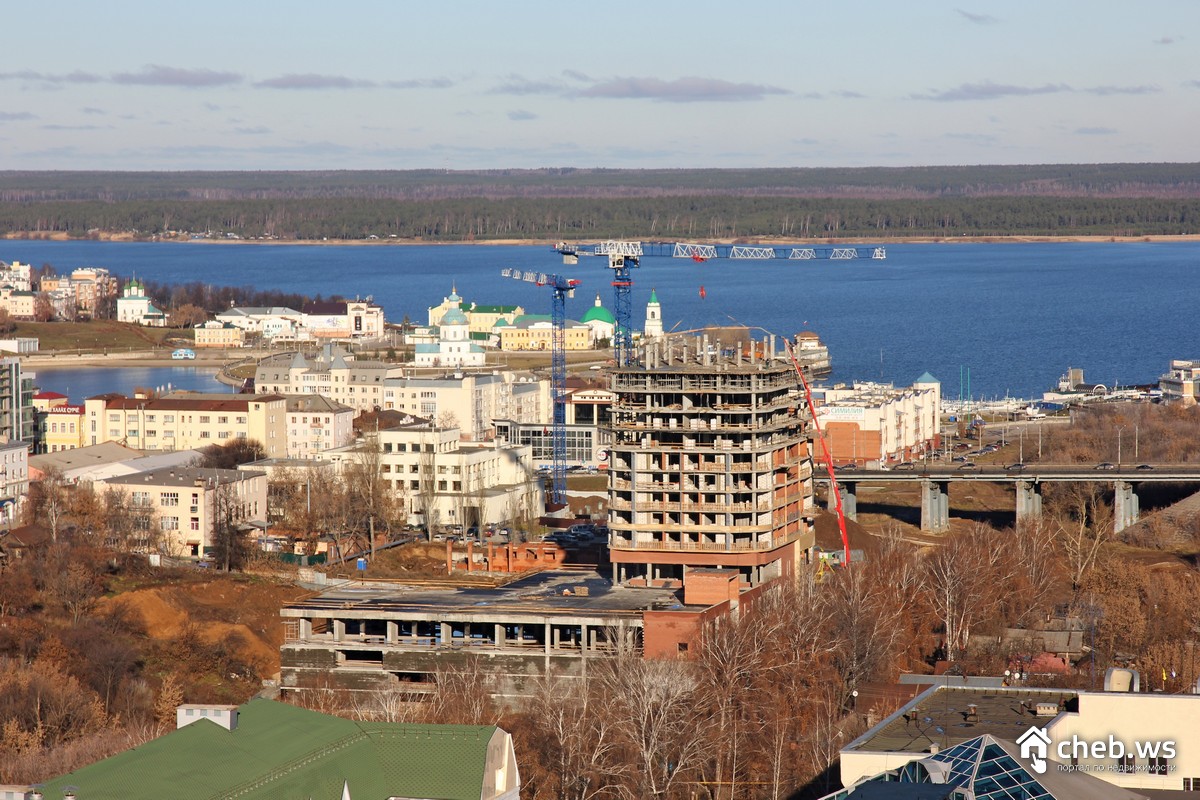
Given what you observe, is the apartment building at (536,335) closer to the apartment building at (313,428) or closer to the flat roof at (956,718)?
the apartment building at (313,428)

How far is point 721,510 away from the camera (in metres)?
40.2

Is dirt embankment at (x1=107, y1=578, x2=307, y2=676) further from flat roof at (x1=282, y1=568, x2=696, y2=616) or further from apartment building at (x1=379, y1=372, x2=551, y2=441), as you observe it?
apartment building at (x1=379, y1=372, x2=551, y2=441)

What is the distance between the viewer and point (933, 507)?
5538 centimetres

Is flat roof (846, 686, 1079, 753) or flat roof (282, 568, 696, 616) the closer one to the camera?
flat roof (846, 686, 1079, 753)

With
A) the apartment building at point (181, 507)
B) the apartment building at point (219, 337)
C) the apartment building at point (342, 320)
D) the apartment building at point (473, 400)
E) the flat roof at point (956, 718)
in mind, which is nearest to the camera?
the flat roof at point (956, 718)

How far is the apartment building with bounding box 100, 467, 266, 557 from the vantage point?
4975cm

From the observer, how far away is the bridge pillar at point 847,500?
55594 mm

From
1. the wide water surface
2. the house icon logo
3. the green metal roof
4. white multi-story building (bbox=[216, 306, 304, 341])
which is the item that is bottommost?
the wide water surface

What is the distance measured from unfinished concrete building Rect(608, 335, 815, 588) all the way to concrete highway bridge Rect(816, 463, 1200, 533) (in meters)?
14.6

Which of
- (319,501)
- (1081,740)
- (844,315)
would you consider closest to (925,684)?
(1081,740)

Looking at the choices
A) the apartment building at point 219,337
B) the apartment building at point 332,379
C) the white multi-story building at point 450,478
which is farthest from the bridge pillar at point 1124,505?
the apartment building at point 219,337

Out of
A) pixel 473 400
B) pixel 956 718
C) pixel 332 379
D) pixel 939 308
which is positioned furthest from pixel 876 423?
pixel 939 308

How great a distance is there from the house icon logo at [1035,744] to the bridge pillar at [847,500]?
1316 inches

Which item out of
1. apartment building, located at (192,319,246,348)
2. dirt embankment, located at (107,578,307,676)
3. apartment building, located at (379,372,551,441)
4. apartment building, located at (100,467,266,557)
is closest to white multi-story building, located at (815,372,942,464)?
apartment building, located at (379,372,551,441)
